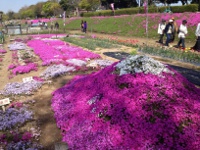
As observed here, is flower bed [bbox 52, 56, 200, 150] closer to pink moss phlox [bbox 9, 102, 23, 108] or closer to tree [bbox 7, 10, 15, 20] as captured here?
pink moss phlox [bbox 9, 102, 23, 108]

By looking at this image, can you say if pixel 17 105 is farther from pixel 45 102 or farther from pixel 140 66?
pixel 140 66

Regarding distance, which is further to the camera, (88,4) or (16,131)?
(88,4)

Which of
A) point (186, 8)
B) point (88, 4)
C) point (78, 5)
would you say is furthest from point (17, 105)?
point (78, 5)

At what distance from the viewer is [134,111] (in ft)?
17.0

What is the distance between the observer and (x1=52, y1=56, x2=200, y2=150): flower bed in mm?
4562

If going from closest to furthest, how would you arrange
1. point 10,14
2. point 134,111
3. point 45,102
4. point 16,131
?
point 134,111 < point 16,131 < point 45,102 < point 10,14

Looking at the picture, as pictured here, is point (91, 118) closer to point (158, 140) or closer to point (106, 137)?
point (106, 137)

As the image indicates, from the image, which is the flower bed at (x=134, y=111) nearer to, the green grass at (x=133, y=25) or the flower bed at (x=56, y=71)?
the flower bed at (x=56, y=71)

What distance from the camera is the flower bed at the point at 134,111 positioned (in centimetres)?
456

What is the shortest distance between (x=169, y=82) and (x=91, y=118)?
8.20 feet

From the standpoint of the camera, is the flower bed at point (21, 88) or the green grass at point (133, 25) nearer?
the flower bed at point (21, 88)

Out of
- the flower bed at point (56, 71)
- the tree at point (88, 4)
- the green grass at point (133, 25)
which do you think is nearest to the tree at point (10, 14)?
the tree at point (88, 4)

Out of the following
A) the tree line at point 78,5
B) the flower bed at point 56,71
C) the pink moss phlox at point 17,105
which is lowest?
the pink moss phlox at point 17,105

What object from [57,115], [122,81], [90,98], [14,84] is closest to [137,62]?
[122,81]
